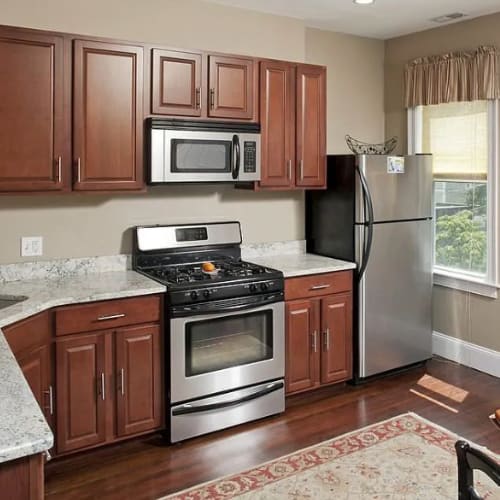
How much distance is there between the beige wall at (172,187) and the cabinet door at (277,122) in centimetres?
32

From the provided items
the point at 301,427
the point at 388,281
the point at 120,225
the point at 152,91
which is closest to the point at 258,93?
the point at 152,91

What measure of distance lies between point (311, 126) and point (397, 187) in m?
0.75

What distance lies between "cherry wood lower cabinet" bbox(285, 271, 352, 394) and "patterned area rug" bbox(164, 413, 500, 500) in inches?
23.5

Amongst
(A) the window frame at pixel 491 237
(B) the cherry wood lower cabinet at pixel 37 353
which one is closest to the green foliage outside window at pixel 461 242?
(A) the window frame at pixel 491 237

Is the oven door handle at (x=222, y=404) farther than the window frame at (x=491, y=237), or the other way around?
the window frame at (x=491, y=237)

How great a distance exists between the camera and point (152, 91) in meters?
3.45

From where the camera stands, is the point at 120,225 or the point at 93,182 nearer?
the point at 93,182

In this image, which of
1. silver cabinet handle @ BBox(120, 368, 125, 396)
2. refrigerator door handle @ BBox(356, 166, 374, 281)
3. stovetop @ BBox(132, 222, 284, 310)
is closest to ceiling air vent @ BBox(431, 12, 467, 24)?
refrigerator door handle @ BBox(356, 166, 374, 281)

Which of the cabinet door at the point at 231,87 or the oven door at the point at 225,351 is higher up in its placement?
the cabinet door at the point at 231,87

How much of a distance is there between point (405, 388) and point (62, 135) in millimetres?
2792

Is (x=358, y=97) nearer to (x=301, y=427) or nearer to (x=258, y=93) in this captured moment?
(x=258, y=93)

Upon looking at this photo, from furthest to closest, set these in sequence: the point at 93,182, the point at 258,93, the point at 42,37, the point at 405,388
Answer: the point at 405,388
the point at 258,93
the point at 93,182
the point at 42,37

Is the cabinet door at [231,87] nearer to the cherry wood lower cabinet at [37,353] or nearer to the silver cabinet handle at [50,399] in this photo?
the cherry wood lower cabinet at [37,353]

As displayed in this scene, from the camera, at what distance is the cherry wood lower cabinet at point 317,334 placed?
150 inches
